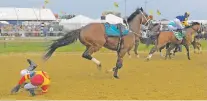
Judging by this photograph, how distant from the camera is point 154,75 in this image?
527 inches

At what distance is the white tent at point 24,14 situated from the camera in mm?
56844

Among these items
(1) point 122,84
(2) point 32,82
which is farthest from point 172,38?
(2) point 32,82

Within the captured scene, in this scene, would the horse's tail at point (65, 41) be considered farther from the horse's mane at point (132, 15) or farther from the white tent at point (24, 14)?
the white tent at point (24, 14)

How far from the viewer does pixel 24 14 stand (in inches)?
2276

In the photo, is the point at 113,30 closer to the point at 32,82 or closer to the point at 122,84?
the point at 122,84

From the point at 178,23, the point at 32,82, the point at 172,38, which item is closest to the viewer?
the point at 32,82

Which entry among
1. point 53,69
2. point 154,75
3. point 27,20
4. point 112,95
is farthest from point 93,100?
point 27,20

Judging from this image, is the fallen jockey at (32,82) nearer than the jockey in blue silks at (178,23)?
Yes

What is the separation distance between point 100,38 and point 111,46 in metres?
0.57

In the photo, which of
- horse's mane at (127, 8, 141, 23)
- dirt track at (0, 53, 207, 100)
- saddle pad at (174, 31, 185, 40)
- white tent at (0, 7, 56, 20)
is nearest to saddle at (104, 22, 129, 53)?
horse's mane at (127, 8, 141, 23)

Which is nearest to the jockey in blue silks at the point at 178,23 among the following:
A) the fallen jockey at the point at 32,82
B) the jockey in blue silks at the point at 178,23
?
the jockey in blue silks at the point at 178,23

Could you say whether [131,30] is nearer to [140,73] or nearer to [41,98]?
[140,73]

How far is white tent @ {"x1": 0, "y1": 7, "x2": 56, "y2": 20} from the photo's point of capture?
5684 centimetres

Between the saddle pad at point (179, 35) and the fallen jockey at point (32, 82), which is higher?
the saddle pad at point (179, 35)
